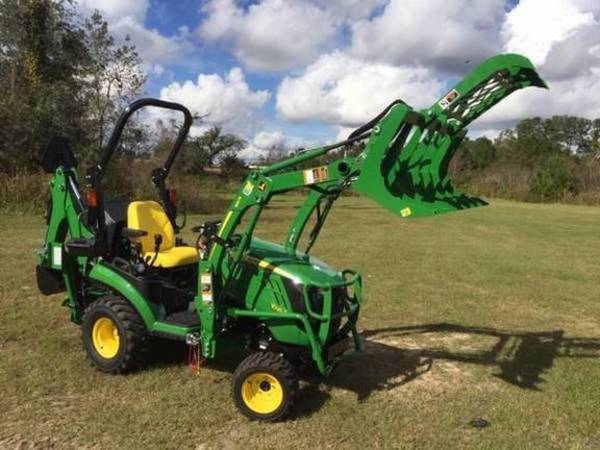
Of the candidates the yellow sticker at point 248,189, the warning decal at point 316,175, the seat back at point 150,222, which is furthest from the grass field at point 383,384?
the warning decal at point 316,175

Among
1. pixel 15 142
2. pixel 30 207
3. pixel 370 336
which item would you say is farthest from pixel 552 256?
pixel 15 142

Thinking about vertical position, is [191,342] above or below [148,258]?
below

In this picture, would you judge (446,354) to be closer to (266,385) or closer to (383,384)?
(383,384)

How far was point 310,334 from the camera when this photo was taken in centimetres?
449

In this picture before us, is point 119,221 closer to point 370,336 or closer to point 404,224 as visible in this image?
point 370,336

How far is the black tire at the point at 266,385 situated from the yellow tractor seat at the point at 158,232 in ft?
4.43

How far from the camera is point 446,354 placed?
21.2 ft

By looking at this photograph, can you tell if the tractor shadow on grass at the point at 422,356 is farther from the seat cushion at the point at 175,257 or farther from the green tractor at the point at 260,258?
the seat cushion at the point at 175,257

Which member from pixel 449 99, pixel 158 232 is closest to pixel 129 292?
pixel 158 232

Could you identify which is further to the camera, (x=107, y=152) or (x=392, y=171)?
(x=107, y=152)

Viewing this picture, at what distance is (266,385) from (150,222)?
2.07 metres

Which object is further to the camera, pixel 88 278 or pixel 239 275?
pixel 88 278

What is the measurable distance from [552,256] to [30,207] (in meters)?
15.0

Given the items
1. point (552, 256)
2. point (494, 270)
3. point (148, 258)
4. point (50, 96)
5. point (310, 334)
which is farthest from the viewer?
point (50, 96)
